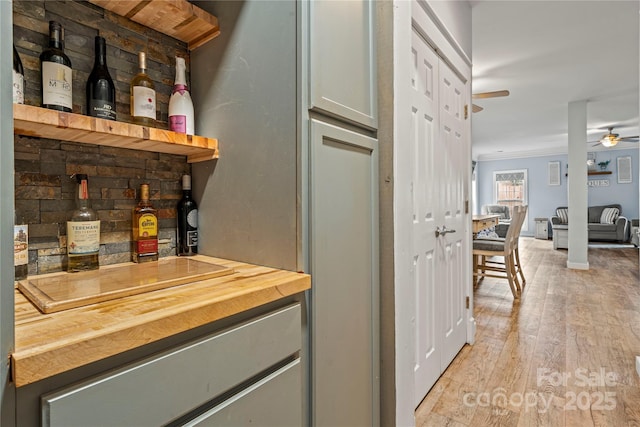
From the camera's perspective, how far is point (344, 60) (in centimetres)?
111

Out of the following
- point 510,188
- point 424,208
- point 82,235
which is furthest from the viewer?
point 510,188

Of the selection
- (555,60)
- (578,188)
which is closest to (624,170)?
(578,188)

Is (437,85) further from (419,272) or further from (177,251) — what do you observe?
(177,251)

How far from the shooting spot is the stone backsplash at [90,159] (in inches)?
35.5

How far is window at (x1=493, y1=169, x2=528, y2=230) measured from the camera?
1007cm

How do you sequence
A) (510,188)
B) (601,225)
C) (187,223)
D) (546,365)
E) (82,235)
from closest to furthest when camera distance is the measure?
1. (82,235)
2. (187,223)
3. (546,365)
4. (601,225)
5. (510,188)

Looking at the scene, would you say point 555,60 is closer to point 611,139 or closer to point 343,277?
point 611,139

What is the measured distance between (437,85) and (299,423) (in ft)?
6.14

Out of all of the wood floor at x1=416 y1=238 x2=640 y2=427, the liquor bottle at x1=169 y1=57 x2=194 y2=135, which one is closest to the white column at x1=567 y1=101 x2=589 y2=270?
the wood floor at x1=416 y1=238 x2=640 y2=427

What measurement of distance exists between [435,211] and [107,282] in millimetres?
1671

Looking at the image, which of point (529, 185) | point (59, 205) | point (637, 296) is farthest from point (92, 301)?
point (529, 185)

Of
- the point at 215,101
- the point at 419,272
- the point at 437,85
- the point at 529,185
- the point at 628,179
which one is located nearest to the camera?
the point at 215,101

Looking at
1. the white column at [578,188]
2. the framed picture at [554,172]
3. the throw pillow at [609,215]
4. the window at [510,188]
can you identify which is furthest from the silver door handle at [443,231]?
the framed picture at [554,172]

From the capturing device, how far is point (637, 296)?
3596 millimetres
